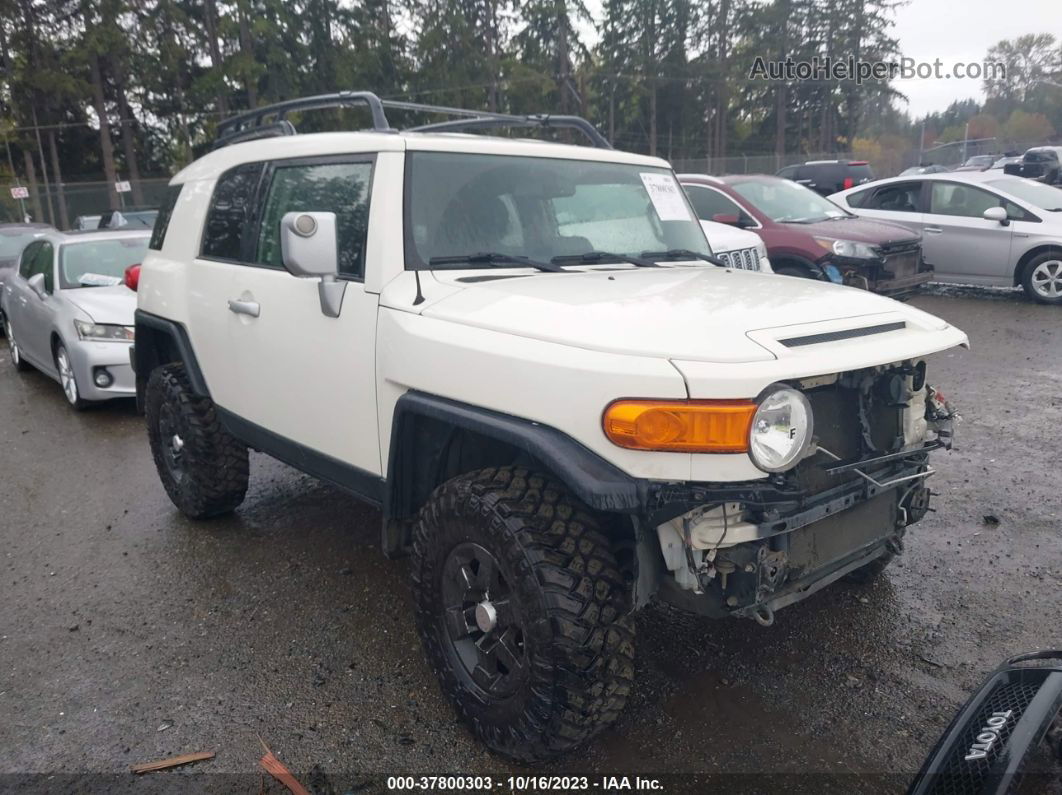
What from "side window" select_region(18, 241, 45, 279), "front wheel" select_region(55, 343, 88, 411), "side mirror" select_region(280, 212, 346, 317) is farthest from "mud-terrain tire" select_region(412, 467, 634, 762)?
"side window" select_region(18, 241, 45, 279)

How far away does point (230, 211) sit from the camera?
4.15 metres

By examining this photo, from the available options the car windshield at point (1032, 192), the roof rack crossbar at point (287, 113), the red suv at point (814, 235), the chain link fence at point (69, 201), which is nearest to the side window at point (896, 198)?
the car windshield at point (1032, 192)

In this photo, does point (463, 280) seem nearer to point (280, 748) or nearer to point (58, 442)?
point (280, 748)

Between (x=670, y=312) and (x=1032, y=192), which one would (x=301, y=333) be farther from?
(x=1032, y=192)

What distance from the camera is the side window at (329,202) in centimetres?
326

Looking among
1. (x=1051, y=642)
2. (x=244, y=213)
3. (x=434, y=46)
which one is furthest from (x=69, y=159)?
(x=1051, y=642)

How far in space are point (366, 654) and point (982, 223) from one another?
9945 mm

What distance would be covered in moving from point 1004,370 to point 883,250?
2.20m

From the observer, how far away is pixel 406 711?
9.80 feet

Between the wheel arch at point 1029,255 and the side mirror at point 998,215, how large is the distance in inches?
17.7

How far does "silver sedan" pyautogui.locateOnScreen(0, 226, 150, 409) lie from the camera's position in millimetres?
7098

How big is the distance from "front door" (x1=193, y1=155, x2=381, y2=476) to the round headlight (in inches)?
57.3

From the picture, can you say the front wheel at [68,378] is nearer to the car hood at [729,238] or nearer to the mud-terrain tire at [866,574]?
the car hood at [729,238]

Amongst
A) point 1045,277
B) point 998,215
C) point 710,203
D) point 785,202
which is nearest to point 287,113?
point 710,203
